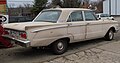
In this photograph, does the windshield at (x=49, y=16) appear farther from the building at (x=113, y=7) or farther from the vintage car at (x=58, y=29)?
the building at (x=113, y=7)

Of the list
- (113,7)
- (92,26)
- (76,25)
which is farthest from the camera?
(113,7)

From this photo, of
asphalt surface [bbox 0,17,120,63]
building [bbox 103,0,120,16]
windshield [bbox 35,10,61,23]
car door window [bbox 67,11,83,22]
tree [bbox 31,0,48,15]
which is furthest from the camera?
building [bbox 103,0,120,16]

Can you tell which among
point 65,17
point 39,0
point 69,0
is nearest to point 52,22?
point 65,17

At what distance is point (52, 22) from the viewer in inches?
263

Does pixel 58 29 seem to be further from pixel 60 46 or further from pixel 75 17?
pixel 75 17

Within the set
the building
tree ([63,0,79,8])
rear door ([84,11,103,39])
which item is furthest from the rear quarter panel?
the building

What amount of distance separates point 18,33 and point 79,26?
7.76 ft

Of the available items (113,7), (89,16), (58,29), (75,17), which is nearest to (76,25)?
(75,17)

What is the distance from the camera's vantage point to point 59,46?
6684 millimetres

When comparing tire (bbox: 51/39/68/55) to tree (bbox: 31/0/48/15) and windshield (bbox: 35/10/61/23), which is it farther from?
tree (bbox: 31/0/48/15)

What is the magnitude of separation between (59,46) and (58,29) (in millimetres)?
615

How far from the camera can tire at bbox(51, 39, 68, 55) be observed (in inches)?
257

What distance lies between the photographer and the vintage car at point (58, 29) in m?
5.83

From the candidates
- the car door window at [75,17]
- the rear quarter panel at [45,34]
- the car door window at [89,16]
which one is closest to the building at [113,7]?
the car door window at [89,16]
